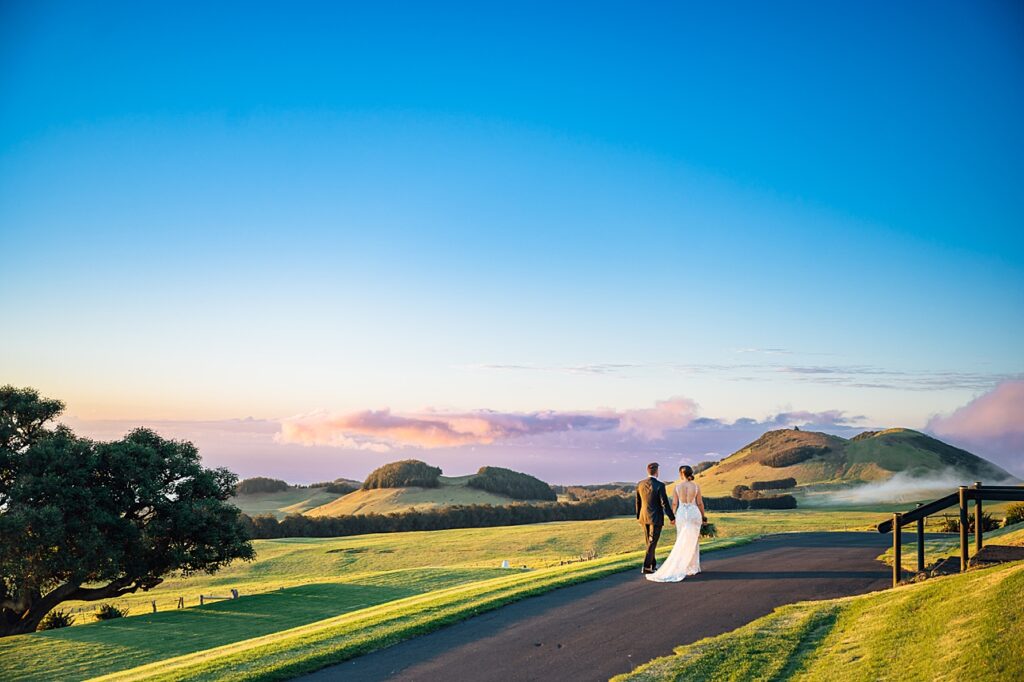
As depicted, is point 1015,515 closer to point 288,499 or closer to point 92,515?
point 92,515

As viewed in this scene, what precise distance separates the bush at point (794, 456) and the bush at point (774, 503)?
110 feet

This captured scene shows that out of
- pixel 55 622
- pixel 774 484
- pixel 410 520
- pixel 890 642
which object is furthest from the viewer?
pixel 774 484

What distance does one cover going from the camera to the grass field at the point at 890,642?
9.98 meters

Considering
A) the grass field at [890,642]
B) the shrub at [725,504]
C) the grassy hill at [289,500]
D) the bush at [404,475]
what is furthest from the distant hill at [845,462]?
the grass field at [890,642]

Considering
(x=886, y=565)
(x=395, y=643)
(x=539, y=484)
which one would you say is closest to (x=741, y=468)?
(x=539, y=484)

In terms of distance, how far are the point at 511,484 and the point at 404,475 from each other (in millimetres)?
15737

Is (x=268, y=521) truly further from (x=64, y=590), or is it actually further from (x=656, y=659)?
(x=656, y=659)

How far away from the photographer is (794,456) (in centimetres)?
11306

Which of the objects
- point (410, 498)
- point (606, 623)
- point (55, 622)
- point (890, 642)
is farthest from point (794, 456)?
point (890, 642)

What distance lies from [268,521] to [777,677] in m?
68.5

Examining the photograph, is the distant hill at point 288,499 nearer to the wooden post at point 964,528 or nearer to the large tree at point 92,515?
the large tree at point 92,515

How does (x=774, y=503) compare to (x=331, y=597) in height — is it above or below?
below

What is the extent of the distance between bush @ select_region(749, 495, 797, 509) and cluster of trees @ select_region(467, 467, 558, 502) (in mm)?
35905

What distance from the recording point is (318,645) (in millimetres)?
14977
